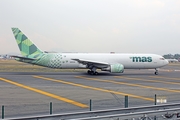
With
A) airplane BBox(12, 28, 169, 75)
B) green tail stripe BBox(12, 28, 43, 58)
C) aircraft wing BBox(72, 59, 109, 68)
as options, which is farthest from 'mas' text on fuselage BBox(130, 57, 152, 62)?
green tail stripe BBox(12, 28, 43, 58)

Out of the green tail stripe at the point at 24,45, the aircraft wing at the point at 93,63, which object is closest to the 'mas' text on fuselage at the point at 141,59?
the aircraft wing at the point at 93,63

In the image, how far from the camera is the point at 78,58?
3950 cm

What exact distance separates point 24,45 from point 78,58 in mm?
8576

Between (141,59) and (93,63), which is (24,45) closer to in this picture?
(93,63)

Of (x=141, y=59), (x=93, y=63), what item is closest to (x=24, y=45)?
(x=93, y=63)

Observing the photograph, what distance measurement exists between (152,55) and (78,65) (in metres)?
11.8

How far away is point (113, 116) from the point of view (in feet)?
25.7

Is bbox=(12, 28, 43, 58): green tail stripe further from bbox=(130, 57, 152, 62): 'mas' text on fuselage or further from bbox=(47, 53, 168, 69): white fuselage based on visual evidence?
bbox=(130, 57, 152, 62): 'mas' text on fuselage

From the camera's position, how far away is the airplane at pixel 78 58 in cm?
3847

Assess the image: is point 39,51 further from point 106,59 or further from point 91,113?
point 91,113

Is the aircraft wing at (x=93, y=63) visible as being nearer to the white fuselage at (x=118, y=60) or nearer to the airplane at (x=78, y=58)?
the airplane at (x=78, y=58)

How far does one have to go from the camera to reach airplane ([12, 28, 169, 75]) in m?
38.5

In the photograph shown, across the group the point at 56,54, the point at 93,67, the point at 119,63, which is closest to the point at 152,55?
the point at 119,63

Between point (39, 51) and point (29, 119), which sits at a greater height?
point (39, 51)
